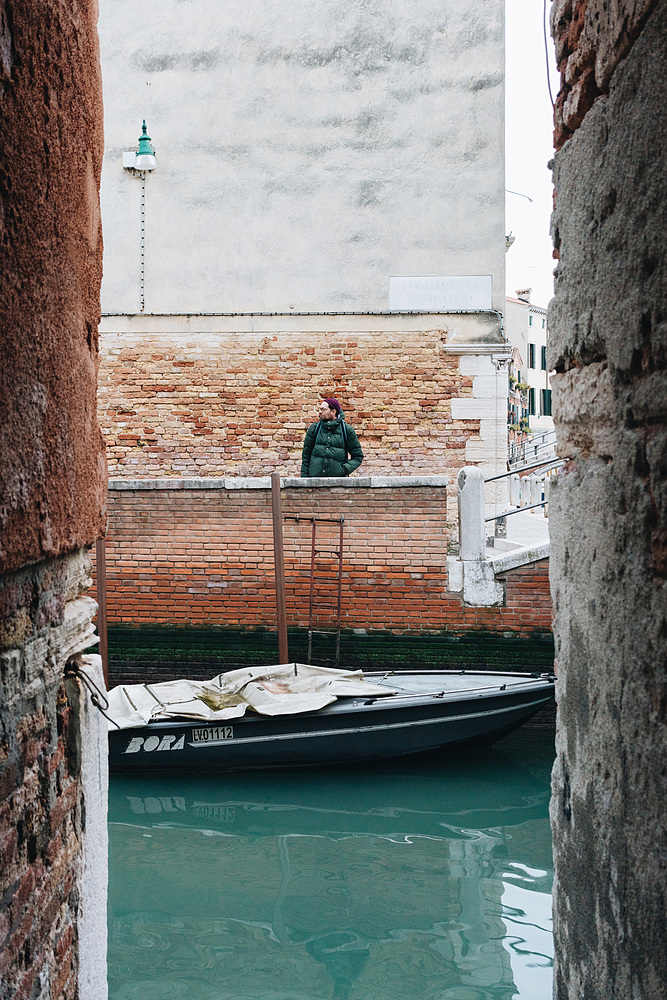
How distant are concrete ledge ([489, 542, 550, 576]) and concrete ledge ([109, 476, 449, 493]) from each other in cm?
79

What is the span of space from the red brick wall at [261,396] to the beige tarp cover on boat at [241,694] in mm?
3928

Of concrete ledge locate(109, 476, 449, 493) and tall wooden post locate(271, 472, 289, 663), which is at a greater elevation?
concrete ledge locate(109, 476, 449, 493)

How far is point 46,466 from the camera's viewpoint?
6.11 ft

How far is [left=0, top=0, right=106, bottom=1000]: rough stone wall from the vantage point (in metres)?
1.67

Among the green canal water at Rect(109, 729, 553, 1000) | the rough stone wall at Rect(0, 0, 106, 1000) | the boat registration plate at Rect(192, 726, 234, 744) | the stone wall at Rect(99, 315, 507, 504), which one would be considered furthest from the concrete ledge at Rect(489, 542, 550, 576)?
the rough stone wall at Rect(0, 0, 106, 1000)

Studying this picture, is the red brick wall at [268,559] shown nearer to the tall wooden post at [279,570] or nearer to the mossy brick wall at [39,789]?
the tall wooden post at [279,570]

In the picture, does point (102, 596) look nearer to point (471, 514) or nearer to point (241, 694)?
point (241, 694)

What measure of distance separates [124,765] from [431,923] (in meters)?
2.82

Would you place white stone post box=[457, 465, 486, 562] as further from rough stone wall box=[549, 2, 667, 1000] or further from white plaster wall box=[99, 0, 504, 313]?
rough stone wall box=[549, 2, 667, 1000]

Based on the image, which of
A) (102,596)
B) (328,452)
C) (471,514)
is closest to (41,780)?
(102,596)

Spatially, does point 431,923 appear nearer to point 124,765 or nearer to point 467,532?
point 124,765

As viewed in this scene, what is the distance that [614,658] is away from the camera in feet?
5.13

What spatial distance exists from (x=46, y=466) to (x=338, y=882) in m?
4.00

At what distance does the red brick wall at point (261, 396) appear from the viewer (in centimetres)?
1062
